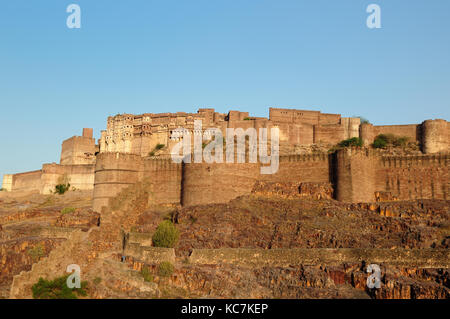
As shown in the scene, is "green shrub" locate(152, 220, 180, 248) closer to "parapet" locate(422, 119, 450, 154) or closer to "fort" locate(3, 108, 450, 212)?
"fort" locate(3, 108, 450, 212)

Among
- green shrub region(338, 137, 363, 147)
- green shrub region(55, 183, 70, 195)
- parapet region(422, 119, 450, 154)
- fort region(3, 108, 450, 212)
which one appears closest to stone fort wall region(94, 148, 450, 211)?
fort region(3, 108, 450, 212)

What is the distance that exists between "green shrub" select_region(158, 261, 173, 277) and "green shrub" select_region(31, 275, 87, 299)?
13.0 feet

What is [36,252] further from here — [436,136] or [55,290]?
[436,136]

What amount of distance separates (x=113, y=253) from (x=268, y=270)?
8.79 m

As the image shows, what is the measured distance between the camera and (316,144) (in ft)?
219

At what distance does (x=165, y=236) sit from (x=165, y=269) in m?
4.82

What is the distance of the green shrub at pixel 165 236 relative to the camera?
3528cm

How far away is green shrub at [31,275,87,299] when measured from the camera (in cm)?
2694

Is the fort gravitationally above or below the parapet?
below

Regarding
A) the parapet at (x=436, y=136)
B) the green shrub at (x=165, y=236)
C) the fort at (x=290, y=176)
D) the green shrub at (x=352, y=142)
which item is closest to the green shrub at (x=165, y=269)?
the green shrub at (x=165, y=236)

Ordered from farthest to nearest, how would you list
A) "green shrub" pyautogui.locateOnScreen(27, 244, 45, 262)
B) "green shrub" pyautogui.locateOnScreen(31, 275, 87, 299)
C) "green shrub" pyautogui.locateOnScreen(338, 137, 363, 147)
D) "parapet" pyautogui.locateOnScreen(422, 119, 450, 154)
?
"green shrub" pyautogui.locateOnScreen(338, 137, 363, 147) → "parapet" pyautogui.locateOnScreen(422, 119, 450, 154) → "green shrub" pyautogui.locateOnScreen(27, 244, 45, 262) → "green shrub" pyautogui.locateOnScreen(31, 275, 87, 299)

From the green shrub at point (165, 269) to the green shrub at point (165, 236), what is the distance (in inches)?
154

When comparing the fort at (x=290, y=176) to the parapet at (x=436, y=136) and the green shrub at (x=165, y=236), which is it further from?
the parapet at (x=436, y=136)
